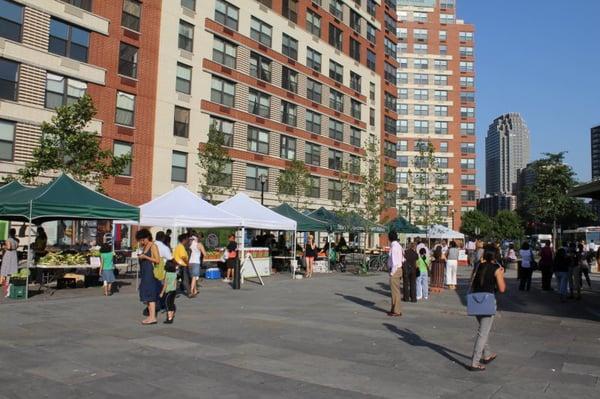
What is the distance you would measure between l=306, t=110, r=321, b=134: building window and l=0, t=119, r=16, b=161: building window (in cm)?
2669

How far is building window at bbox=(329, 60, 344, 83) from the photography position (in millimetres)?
53344

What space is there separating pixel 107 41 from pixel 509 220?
94991mm

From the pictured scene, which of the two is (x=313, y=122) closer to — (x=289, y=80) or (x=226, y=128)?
(x=289, y=80)

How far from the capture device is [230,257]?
70.4 feet

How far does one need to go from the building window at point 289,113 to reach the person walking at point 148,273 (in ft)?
118

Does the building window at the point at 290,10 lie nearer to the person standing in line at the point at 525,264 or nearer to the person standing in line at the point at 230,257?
the person standing in line at the point at 230,257

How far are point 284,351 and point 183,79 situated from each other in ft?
103

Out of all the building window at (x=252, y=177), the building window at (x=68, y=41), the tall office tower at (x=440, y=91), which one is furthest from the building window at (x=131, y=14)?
the tall office tower at (x=440, y=91)

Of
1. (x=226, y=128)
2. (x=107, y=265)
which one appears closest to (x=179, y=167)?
(x=226, y=128)

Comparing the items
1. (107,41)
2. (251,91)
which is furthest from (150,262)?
(251,91)

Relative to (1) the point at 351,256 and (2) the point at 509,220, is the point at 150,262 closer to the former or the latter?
(1) the point at 351,256

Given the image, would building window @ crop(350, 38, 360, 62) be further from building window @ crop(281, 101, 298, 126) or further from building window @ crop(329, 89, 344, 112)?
building window @ crop(281, 101, 298, 126)

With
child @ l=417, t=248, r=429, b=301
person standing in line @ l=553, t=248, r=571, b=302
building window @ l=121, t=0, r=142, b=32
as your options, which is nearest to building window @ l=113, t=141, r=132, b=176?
building window @ l=121, t=0, r=142, b=32

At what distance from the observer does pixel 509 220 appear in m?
110
